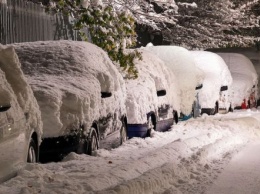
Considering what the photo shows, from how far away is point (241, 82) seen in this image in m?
25.2

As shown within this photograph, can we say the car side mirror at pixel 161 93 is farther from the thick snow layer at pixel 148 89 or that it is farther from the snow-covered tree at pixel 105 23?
the snow-covered tree at pixel 105 23

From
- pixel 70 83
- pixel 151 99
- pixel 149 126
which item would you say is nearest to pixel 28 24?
pixel 151 99

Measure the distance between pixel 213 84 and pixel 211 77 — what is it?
0.26 metres

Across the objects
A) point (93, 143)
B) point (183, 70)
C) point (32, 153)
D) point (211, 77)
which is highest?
point (183, 70)

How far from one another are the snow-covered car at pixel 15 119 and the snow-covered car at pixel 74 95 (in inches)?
38.1

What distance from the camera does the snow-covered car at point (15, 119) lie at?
695 centimetres

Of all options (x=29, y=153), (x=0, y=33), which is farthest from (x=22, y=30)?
(x=29, y=153)

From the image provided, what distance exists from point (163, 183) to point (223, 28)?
2757 centimetres

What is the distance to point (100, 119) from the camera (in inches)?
418

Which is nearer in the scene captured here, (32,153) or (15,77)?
(15,77)

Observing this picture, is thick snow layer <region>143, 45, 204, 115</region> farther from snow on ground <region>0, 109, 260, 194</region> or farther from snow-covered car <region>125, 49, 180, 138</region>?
snow on ground <region>0, 109, 260, 194</region>

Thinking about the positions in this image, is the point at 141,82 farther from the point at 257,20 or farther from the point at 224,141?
the point at 257,20

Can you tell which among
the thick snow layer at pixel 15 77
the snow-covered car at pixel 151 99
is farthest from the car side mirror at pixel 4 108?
the snow-covered car at pixel 151 99

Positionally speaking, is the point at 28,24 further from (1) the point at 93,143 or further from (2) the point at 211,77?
(2) the point at 211,77
